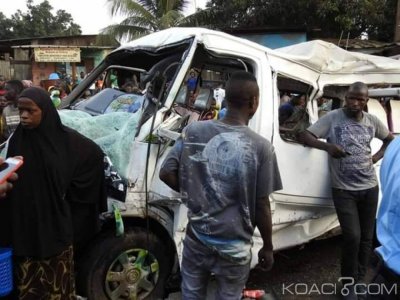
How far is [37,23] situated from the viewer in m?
44.7

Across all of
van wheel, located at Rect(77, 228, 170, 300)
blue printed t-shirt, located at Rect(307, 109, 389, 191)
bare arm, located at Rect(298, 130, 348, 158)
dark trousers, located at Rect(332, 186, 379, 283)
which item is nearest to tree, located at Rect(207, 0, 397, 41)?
blue printed t-shirt, located at Rect(307, 109, 389, 191)

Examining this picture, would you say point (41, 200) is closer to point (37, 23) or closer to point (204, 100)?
point (204, 100)

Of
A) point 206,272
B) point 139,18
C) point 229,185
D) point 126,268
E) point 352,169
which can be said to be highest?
point 139,18

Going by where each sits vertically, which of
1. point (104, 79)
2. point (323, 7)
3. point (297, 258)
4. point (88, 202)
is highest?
point (323, 7)

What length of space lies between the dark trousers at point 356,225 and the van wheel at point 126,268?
59.6 inches

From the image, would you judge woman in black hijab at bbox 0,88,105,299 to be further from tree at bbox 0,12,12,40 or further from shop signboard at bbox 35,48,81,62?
tree at bbox 0,12,12,40

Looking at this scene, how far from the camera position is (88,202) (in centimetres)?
283

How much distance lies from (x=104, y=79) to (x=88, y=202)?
225cm

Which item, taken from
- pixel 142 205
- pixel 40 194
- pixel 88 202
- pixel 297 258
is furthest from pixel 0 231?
pixel 297 258

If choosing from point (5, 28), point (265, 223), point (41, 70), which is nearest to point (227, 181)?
point (265, 223)

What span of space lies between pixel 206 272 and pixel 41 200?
3.42 feet

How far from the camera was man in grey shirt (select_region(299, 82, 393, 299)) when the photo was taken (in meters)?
3.62

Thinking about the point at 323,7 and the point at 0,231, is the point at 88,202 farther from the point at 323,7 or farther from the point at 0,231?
the point at 323,7

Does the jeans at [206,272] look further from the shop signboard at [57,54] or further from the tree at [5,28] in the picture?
the tree at [5,28]
